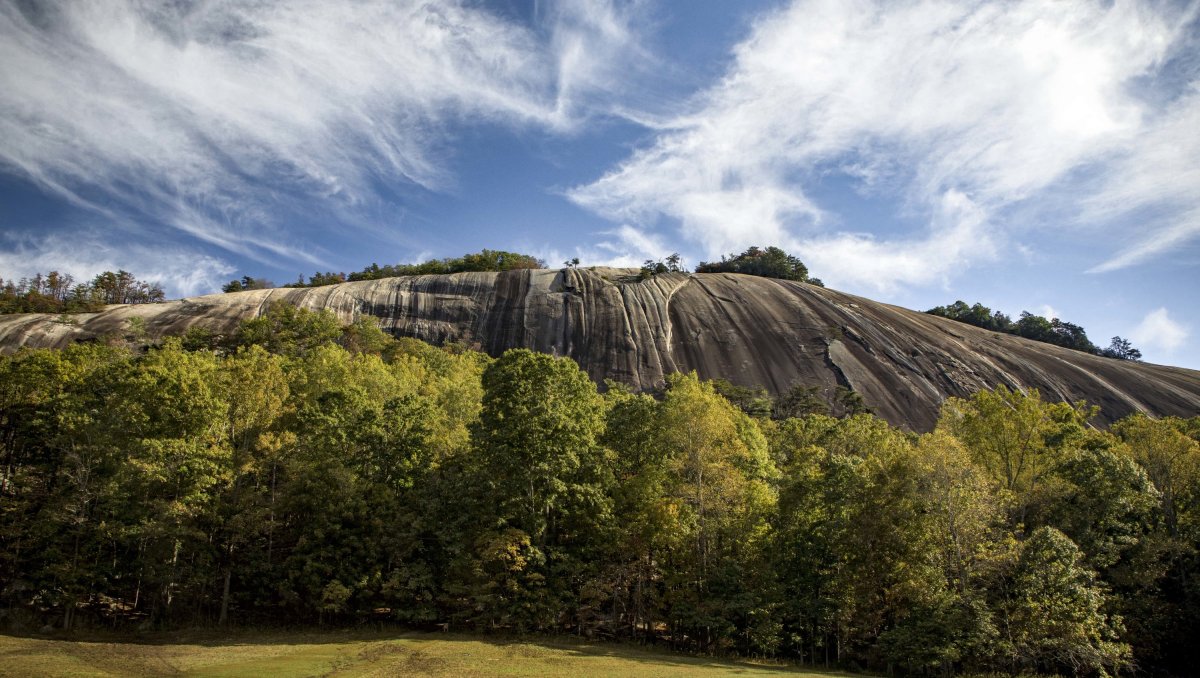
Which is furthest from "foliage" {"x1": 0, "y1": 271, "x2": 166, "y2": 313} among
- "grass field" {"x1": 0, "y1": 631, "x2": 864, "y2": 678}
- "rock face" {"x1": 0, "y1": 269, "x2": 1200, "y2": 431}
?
"grass field" {"x1": 0, "y1": 631, "x2": 864, "y2": 678}

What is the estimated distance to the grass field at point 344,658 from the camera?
21.8m

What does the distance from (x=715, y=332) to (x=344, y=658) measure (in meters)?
71.5

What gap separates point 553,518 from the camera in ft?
105

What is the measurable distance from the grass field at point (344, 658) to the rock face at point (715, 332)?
54632 mm

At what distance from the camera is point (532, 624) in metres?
31.2

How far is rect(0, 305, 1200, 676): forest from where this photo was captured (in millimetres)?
26859

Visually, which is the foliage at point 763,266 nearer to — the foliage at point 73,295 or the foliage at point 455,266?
the foliage at point 455,266

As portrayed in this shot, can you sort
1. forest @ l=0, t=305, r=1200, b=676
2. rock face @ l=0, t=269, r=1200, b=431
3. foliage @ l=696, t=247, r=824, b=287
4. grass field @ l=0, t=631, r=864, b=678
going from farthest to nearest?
foliage @ l=696, t=247, r=824, b=287, rock face @ l=0, t=269, r=1200, b=431, forest @ l=0, t=305, r=1200, b=676, grass field @ l=0, t=631, r=864, b=678

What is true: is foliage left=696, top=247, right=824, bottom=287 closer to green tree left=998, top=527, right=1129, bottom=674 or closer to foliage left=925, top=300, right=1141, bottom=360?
foliage left=925, top=300, right=1141, bottom=360

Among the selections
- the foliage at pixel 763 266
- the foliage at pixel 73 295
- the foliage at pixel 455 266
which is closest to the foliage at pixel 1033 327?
the foliage at pixel 763 266

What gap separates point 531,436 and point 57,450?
86.2ft

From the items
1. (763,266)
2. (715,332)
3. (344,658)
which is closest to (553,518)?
(344,658)

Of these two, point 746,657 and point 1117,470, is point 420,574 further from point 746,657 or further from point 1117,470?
point 1117,470

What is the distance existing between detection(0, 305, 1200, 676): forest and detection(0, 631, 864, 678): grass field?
215 centimetres
